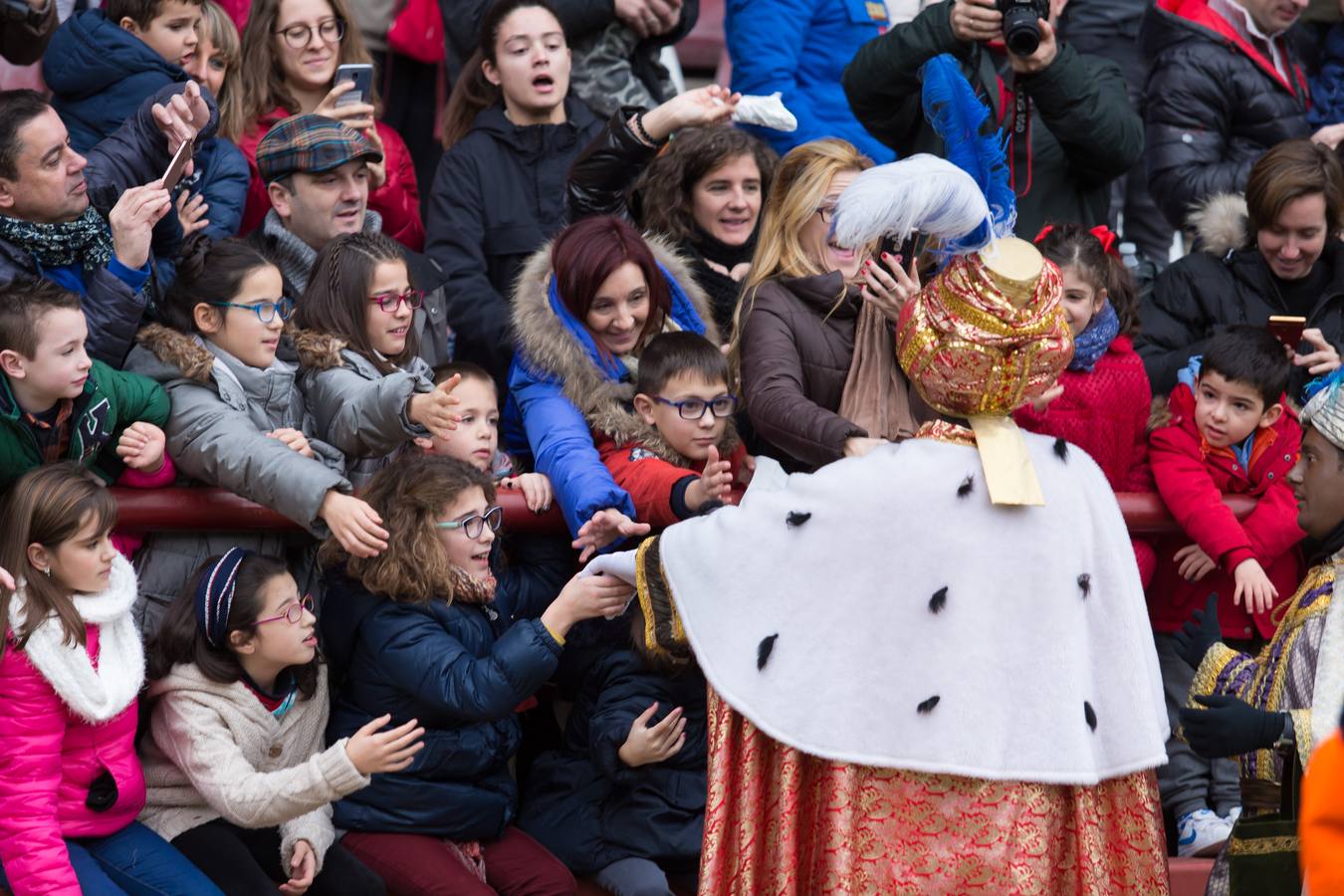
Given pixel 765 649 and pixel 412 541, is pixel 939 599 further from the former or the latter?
pixel 412 541

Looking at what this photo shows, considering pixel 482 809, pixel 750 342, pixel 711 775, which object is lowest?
pixel 482 809

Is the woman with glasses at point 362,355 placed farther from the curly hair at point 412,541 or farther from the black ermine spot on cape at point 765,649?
the black ermine spot on cape at point 765,649

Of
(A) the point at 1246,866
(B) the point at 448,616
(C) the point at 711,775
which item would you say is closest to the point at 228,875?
(B) the point at 448,616

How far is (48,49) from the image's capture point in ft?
20.9

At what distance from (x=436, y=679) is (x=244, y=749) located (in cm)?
52

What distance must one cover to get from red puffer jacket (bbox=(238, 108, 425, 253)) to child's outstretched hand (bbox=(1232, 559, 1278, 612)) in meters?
3.15

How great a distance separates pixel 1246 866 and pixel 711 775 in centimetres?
128

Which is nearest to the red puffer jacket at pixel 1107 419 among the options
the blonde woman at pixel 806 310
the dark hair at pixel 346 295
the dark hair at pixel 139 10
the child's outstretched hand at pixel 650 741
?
the blonde woman at pixel 806 310

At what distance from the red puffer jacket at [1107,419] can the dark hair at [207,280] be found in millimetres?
2410

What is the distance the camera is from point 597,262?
5.90 metres

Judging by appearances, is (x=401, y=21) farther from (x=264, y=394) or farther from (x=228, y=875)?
(x=228, y=875)

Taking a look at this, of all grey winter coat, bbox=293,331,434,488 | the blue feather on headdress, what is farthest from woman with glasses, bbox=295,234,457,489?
the blue feather on headdress

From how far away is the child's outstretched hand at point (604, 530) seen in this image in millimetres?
5105

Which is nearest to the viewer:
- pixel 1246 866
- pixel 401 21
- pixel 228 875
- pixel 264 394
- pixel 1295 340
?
pixel 1246 866
